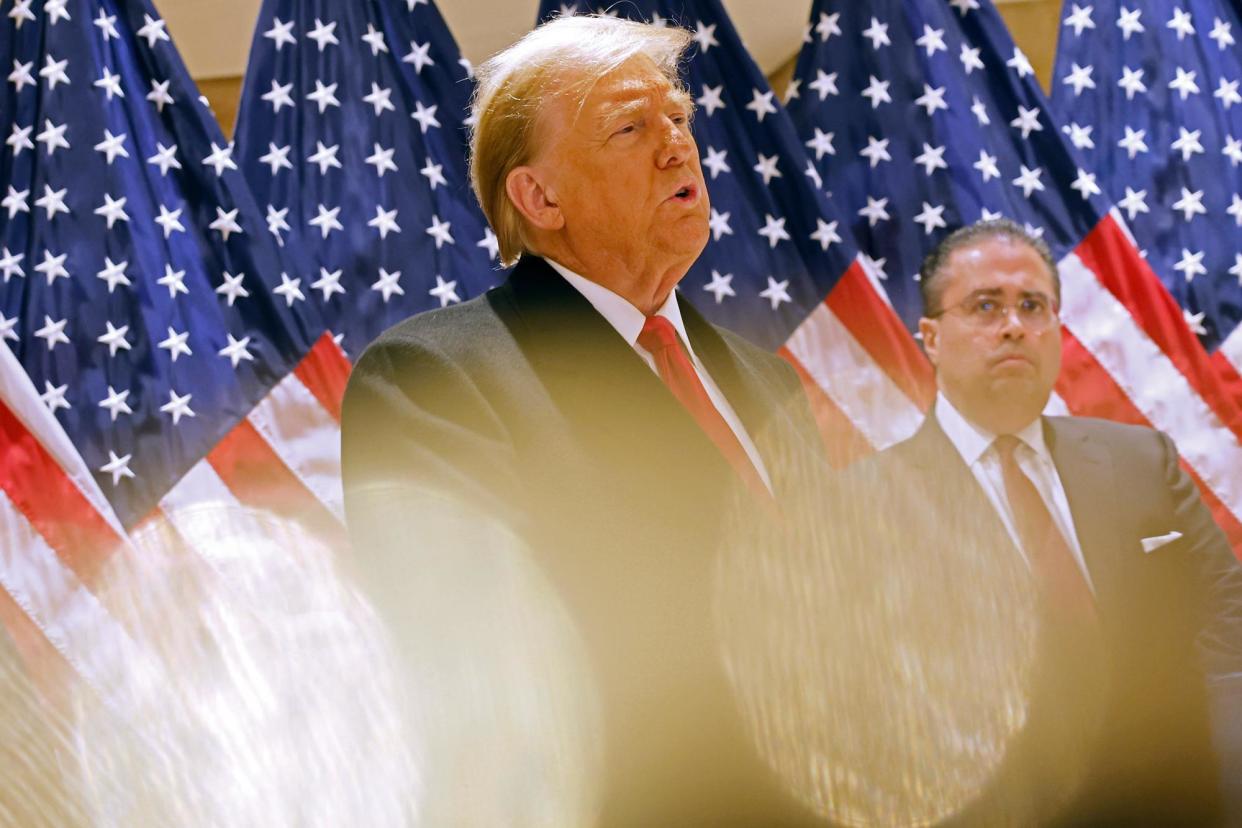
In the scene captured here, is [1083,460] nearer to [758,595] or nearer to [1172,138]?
[1172,138]

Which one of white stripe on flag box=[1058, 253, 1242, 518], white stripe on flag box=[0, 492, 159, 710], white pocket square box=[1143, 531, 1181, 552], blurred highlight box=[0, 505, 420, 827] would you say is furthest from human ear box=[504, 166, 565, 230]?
white stripe on flag box=[1058, 253, 1242, 518]

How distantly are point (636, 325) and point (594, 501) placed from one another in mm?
258

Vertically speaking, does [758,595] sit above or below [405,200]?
below

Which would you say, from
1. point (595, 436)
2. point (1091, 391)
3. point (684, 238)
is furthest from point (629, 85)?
point (1091, 391)

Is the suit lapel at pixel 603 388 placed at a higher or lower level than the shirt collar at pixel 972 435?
higher

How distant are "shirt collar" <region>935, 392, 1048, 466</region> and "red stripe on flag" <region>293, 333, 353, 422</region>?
3.24 feet

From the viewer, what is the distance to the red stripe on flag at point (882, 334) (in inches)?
89.9

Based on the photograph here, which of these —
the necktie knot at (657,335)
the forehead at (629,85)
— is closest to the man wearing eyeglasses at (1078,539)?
the necktie knot at (657,335)

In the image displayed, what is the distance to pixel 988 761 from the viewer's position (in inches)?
62.6

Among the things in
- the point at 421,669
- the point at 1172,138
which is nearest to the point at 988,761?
the point at 421,669

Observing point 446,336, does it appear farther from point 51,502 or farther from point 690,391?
point 51,502

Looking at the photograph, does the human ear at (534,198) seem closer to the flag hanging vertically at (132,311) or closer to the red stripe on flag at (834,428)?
the flag hanging vertically at (132,311)

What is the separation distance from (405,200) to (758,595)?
1172 mm

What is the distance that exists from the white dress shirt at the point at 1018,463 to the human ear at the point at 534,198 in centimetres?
96
